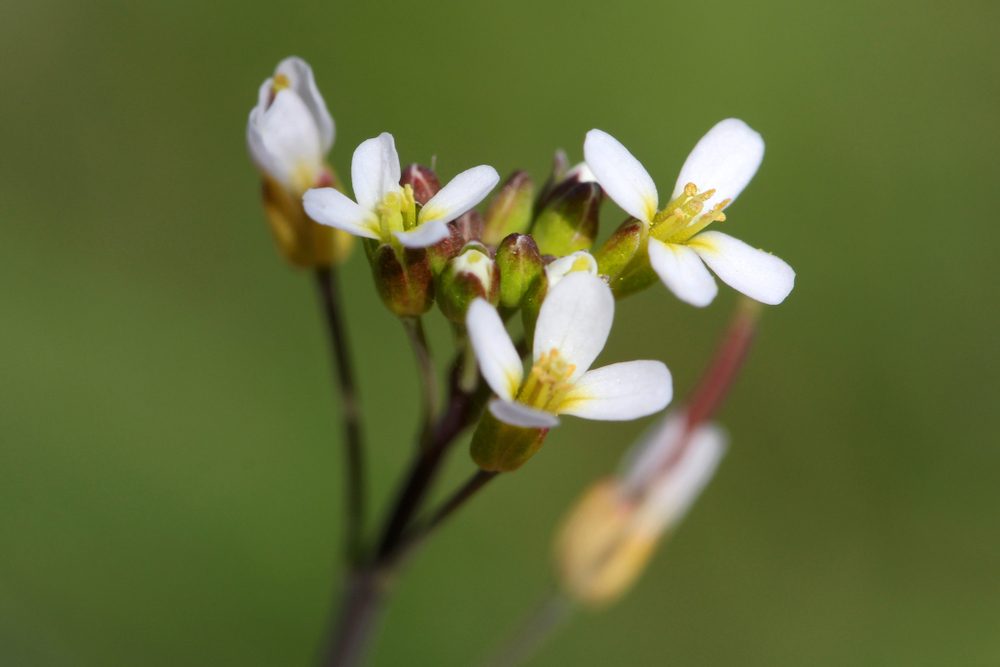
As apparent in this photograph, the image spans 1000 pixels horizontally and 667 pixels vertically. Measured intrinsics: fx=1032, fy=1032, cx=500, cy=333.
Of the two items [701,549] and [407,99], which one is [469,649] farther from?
[407,99]

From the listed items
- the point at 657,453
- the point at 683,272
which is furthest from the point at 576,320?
the point at 657,453

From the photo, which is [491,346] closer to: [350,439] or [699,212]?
[699,212]

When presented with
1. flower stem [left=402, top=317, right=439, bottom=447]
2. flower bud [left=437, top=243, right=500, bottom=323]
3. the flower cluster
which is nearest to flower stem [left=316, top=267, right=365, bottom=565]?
the flower cluster

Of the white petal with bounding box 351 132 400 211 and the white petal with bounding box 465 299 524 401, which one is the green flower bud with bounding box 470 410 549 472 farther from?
the white petal with bounding box 351 132 400 211

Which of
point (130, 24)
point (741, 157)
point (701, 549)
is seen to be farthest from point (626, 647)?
point (130, 24)

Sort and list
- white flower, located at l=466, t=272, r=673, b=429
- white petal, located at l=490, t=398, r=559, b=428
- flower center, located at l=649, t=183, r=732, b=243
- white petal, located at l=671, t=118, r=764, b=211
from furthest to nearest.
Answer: white petal, located at l=671, t=118, r=764, b=211 < flower center, located at l=649, t=183, r=732, b=243 < white flower, located at l=466, t=272, r=673, b=429 < white petal, located at l=490, t=398, r=559, b=428
